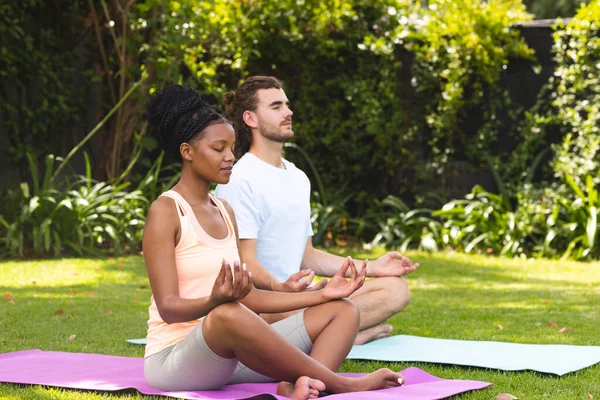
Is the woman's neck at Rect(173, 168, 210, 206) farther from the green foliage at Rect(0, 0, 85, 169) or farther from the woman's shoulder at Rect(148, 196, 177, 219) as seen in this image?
the green foliage at Rect(0, 0, 85, 169)

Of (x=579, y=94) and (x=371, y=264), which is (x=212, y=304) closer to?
(x=371, y=264)

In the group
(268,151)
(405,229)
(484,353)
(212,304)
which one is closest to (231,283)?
(212,304)

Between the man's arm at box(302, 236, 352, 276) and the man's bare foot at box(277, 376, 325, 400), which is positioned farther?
the man's arm at box(302, 236, 352, 276)

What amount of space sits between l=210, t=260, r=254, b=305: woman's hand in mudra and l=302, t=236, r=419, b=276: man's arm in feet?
4.32

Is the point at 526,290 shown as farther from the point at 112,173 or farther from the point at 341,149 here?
the point at 112,173

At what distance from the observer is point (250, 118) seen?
14.7ft

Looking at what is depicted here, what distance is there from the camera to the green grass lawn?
381 centimetres

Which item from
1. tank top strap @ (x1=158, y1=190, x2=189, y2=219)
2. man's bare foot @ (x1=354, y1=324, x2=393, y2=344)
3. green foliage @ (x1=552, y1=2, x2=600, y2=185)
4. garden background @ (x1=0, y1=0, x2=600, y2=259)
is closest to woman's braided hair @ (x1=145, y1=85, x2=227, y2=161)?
tank top strap @ (x1=158, y1=190, x2=189, y2=219)

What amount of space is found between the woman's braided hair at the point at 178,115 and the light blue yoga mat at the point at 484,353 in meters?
1.47

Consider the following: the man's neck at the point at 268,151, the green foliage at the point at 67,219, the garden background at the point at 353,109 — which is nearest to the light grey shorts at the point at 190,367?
the man's neck at the point at 268,151

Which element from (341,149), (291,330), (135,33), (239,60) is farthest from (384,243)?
(291,330)

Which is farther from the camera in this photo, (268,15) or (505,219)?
(268,15)

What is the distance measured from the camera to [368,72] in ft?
31.8

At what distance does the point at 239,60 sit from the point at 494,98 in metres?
2.67
